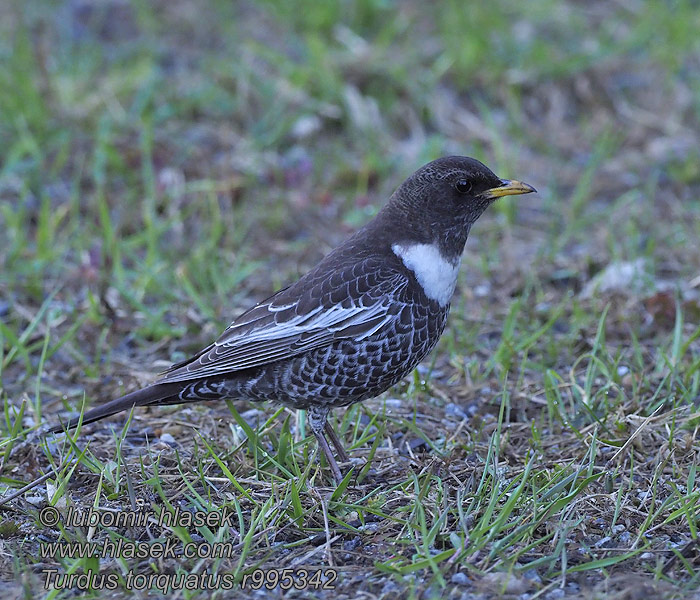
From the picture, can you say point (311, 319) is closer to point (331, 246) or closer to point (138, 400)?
point (138, 400)

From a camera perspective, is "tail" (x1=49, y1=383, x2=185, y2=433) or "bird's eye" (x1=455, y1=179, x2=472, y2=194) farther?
"bird's eye" (x1=455, y1=179, x2=472, y2=194)

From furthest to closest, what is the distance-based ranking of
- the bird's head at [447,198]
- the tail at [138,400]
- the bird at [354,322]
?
1. the bird's head at [447,198]
2. the tail at [138,400]
3. the bird at [354,322]

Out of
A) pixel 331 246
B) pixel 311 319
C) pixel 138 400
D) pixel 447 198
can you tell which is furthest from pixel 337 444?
pixel 331 246

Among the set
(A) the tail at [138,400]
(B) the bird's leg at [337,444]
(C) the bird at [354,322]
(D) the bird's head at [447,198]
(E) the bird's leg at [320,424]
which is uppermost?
(D) the bird's head at [447,198]

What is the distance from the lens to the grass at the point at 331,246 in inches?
144

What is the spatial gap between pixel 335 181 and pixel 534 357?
243cm

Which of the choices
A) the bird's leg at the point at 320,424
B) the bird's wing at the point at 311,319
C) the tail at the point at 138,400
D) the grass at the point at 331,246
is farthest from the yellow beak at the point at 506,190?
the tail at the point at 138,400

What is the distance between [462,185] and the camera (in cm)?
445

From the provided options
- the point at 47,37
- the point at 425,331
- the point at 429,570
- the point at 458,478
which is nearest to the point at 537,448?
the point at 458,478

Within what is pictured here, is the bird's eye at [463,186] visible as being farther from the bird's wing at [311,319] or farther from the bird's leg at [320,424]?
the bird's leg at [320,424]

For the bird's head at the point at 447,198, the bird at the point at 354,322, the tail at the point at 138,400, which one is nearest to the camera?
the bird at the point at 354,322

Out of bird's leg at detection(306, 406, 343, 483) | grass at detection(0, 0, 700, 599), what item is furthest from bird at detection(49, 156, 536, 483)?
grass at detection(0, 0, 700, 599)

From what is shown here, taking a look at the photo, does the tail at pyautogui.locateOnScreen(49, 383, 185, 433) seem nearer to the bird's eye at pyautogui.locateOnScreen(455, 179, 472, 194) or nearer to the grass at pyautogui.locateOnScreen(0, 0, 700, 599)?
the grass at pyautogui.locateOnScreen(0, 0, 700, 599)

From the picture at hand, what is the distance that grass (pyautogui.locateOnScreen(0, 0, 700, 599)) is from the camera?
Answer: 3666mm
